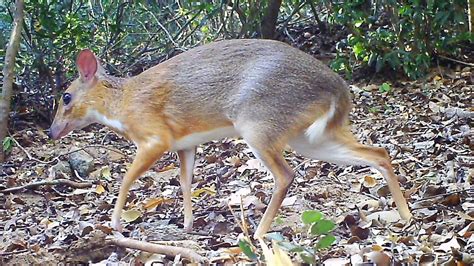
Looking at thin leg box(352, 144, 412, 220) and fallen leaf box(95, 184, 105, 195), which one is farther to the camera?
fallen leaf box(95, 184, 105, 195)

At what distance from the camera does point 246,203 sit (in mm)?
5035

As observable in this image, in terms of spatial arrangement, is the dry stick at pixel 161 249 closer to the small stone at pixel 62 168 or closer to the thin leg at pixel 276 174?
the thin leg at pixel 276 174

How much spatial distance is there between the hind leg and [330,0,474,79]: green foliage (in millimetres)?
3694

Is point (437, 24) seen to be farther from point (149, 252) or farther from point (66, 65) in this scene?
point (149, 252)

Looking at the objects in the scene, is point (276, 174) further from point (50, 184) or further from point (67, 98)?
point (50, 184)

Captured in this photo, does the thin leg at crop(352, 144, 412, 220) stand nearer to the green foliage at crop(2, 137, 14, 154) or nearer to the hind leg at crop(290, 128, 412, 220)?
the hind leg at crop(290, 128, 412, 220)

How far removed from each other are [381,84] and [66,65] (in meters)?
3.26

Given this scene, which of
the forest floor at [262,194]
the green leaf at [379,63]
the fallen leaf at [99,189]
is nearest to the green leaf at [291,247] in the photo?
the forest floor at [262,194]

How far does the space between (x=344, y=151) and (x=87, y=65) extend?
1608 millimetres

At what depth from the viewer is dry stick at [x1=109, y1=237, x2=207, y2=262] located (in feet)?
11.5

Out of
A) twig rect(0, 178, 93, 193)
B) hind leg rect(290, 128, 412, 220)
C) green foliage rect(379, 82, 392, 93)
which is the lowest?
green foliage rect(379, 82, 392, 93)

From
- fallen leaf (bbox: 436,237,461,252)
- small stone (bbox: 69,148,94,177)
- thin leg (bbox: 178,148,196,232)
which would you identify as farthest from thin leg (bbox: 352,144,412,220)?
small stone (bbox: 69,148,94,177)

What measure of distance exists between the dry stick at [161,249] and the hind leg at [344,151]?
3.41 feet

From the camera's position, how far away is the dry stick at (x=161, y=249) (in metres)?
3.51
